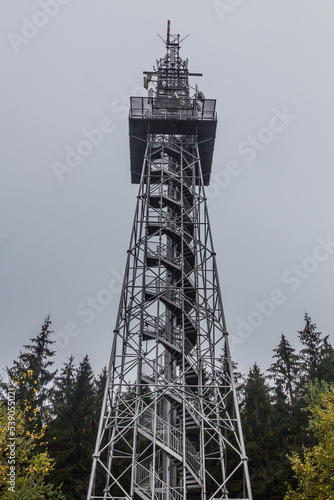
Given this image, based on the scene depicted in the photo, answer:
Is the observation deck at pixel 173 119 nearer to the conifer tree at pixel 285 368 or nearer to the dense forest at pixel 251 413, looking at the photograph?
the dense forest at pixel 251 413

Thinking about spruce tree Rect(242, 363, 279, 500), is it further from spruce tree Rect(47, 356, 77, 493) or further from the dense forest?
spruce tree Rect(47, 356, 77, 493)

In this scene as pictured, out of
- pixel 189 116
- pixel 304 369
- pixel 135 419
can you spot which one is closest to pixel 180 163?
pixel 189 116

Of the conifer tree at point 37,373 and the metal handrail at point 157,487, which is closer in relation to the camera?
the metal handrail at point 157,487

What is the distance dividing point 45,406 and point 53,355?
4.03 metres

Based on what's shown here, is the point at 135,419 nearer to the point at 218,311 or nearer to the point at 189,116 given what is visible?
the point at 218,311

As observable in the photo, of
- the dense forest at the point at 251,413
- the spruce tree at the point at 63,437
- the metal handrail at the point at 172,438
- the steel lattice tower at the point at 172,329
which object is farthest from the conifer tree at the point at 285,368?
the metal handrail at the point at 172,438

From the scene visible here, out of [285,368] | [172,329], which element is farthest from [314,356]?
[172,329]

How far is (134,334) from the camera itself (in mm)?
15805

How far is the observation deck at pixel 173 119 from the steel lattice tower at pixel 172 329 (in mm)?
53

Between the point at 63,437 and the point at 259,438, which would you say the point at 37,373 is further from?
the point at 259,438

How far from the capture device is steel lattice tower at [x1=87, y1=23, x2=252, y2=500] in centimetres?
1325

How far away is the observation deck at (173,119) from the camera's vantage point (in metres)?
20.8

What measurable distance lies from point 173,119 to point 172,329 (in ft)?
35.6

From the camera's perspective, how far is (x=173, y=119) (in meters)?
20.7
